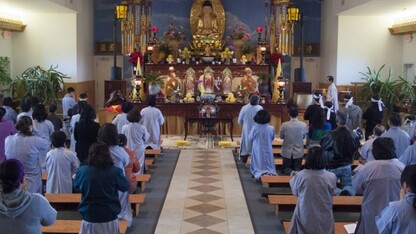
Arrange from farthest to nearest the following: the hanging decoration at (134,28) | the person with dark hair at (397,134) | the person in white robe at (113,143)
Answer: the hanging decoration at (134,28)
the person with dark hair at (397,134)
the person in white robe at (113,143)

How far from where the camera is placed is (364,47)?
17875 mm

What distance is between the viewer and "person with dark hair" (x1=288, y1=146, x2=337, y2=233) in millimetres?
4984

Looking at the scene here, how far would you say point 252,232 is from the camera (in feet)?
21.7

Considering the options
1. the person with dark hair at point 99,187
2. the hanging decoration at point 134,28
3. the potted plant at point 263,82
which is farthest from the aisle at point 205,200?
the hanging decoration at point 134,28

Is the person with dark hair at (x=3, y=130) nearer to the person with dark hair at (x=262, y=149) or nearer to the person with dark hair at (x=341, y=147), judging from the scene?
the person with dark hair at (x=262, y=149)

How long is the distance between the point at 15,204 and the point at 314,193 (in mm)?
2704

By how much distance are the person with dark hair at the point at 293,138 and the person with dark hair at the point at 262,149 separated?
0.22 m

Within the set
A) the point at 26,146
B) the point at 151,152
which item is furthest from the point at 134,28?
the point at 26,146

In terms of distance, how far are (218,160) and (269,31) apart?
338 inches

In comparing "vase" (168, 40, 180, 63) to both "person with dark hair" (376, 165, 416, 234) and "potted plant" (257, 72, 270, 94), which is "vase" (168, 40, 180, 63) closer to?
"potted plant" (257, 72, 270, 94)

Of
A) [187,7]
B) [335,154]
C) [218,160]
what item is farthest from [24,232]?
[187,7]

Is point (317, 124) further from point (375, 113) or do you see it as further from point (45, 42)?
point (45, 42)

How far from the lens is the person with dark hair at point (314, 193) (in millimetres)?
4984

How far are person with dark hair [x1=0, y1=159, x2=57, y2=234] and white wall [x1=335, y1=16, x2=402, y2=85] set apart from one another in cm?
1549
